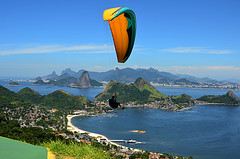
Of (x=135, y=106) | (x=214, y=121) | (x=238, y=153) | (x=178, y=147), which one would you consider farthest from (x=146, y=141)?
(x=135, y=106)

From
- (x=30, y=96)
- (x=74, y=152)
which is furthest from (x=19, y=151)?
(x=30, y=96)

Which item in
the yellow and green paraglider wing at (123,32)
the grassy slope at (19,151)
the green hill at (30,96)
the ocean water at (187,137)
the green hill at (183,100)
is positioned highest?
the yellow and green paraglider wing at (123,32)

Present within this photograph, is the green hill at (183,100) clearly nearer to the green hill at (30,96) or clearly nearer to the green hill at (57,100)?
the green hill at (57,100)

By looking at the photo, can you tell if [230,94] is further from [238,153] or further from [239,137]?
[238,153]

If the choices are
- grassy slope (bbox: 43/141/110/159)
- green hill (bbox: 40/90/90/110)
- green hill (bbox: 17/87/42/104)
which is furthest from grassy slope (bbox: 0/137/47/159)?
green hill (bbox: 17/87/42/104)

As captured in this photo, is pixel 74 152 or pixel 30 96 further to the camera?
pixel 30 96

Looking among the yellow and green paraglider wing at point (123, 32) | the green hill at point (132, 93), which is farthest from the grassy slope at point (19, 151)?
the green hill at point (132, 93)

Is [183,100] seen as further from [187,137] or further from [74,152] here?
[74,152]

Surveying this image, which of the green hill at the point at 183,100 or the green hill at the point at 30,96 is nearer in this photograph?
the green hill at the point at 30,96
